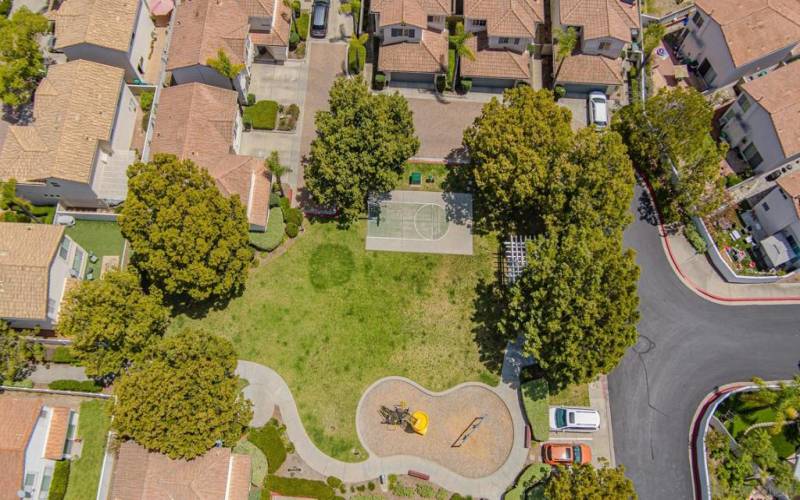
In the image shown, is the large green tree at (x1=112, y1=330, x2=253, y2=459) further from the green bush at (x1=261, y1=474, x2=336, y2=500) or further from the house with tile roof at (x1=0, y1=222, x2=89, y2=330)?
the house with tile roof at (x1=0, y1=222, x2=89, y2=330)

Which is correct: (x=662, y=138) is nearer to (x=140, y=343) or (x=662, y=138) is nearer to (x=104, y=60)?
(x=140, y=343)

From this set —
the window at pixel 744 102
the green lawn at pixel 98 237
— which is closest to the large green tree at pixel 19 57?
the green lawn at pixel 98 237

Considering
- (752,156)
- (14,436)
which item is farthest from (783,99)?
(14,436)

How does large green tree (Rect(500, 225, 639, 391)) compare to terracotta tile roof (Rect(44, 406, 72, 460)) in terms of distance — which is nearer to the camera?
large green tree (Rect(500, 225, 639, 391))

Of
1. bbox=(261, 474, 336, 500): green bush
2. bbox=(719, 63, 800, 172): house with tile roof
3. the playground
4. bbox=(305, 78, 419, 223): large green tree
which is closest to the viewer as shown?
bbox=(261, 474, 336, 500): green bush

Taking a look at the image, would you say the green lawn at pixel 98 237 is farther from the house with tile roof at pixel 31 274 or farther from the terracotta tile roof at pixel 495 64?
the terracotta tile roof at pixel 495 64

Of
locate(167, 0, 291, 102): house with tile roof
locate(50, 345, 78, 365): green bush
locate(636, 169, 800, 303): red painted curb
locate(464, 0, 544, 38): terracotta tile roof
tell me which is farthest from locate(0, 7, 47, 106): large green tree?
locate(636, 169, 800, 303): red painted curb
